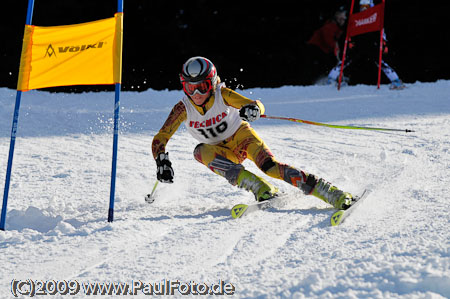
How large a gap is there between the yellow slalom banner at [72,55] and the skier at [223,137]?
62cm

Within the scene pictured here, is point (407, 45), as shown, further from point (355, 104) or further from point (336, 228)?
point (336, 228)

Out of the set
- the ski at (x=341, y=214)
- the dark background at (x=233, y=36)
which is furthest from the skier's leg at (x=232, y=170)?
the dark background at (x=233, y=36)

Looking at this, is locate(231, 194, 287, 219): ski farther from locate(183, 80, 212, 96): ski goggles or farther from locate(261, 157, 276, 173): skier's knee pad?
locate(183, 80, 212, 96): ski goggles

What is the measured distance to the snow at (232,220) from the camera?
7.32ft

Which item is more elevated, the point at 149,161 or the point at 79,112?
the point at 79,112

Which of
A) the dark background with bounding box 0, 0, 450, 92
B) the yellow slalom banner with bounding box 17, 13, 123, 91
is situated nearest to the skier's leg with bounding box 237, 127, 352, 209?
the yellow slalom banner with bounding box 17, 13, 123, 91

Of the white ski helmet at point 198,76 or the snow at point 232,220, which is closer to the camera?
the snow at point 232,220

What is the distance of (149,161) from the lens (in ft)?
18.3

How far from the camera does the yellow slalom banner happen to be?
3418 mm

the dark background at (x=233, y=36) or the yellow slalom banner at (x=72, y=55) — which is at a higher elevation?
the dark background at (x=233, y=36)

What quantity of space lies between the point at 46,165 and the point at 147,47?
9600mm

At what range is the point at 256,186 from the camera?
369 cm

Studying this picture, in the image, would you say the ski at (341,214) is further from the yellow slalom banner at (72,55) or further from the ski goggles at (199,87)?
the yellow slalom banner at (72,55)

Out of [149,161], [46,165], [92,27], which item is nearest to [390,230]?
[92,27]
